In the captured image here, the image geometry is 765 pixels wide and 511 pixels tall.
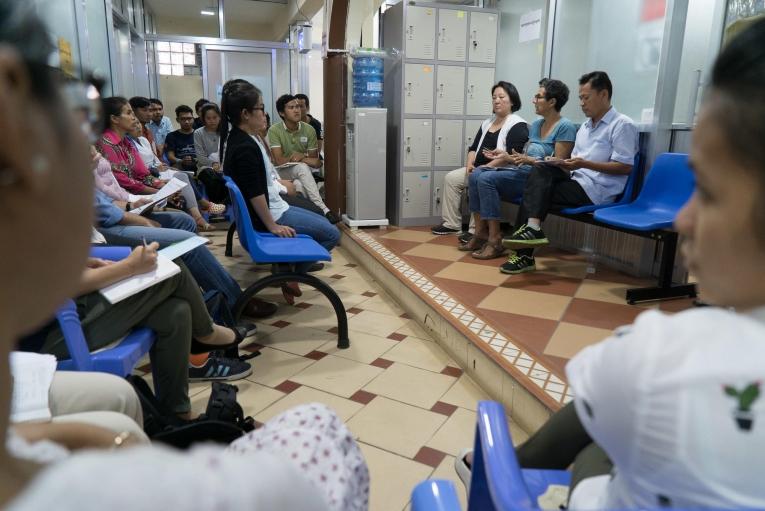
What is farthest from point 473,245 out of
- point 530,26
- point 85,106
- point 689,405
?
point 85,106

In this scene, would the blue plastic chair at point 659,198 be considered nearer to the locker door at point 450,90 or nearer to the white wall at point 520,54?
the white wall at point 520,54

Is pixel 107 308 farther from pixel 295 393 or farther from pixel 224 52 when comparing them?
pixel 224 52

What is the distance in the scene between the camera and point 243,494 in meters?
0.30

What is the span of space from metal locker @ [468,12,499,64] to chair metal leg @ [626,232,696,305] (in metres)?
2.90

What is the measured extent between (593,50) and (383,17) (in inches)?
90.9

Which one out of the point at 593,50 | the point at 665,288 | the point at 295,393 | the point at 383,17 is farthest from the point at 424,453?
the point at 383,17

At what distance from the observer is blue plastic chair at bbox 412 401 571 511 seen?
697mm

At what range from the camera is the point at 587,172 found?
3.46 meters

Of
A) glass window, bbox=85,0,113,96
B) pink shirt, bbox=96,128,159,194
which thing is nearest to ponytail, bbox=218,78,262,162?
pink shirt, bbox=96,128,159,194

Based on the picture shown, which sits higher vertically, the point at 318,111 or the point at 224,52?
the point at 224,52

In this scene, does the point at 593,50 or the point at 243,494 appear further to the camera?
the point at 593,50

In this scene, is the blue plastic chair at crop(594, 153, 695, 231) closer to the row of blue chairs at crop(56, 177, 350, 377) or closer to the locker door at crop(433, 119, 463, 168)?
the row of blue chairs at crop(56, 177, 350, 377)

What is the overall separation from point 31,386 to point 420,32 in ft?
14.9

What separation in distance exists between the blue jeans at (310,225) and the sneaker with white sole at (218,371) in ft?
3.13
